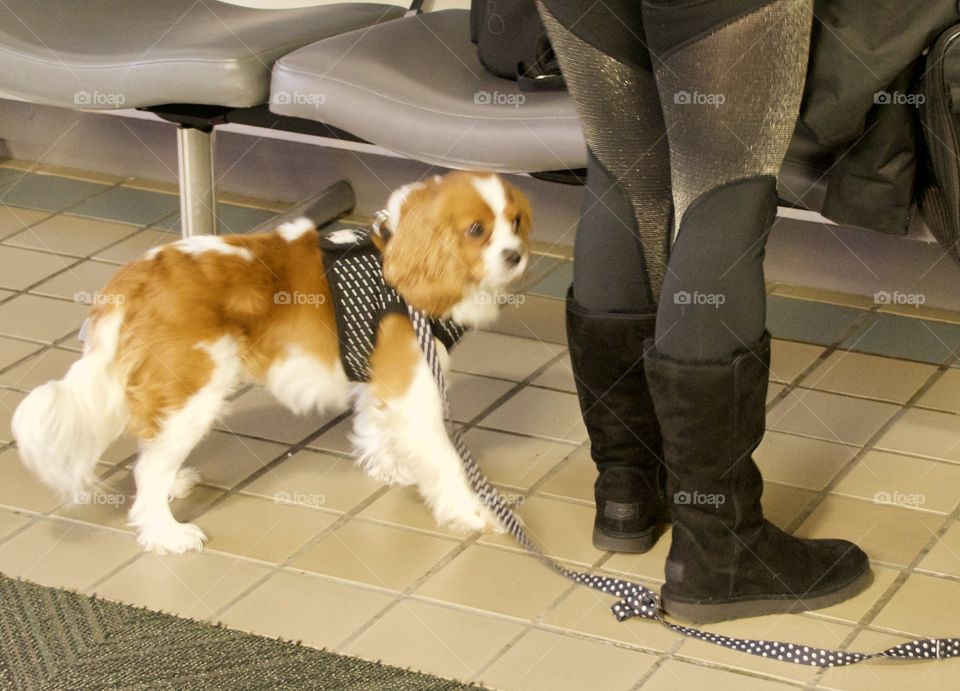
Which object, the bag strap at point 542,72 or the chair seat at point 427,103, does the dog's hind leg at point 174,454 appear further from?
the bag strap at point 542,72

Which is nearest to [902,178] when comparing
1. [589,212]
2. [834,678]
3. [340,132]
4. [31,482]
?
[589,212]

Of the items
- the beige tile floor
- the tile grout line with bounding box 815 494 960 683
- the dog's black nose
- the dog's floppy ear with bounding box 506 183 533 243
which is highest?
the dog's floppy ear with bounding box 506 183 533 243

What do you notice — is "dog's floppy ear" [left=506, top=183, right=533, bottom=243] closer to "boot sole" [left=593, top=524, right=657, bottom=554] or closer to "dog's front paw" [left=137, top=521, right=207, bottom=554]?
"boot sole" [left=593, top=524, right=657, bottom=554]

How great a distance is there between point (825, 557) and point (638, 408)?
0.39m

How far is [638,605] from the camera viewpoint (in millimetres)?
2092

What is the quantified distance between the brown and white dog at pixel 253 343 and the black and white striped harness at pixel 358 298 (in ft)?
0.05

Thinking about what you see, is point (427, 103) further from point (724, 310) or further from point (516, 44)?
point (724, 310)

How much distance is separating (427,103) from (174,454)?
2.95 ft

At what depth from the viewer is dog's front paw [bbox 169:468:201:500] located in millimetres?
2508

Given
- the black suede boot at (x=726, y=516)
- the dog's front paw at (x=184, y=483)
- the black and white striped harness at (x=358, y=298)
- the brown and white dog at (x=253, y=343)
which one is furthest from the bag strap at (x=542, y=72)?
the dog's front paw at (x=184, y=483)

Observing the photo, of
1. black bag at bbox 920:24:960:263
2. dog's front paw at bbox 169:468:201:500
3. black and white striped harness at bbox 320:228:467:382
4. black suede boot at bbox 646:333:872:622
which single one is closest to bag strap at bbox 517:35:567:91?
black and white striped harness at bbox 320:228:467:382

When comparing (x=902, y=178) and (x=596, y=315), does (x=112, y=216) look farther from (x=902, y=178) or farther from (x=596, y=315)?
(x=902, y=178)

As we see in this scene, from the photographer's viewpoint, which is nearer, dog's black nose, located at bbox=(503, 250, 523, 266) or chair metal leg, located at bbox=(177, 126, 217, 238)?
dog's black nose, located at bbox=(503, 250, 523, 266)

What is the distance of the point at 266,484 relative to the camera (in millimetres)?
2559
